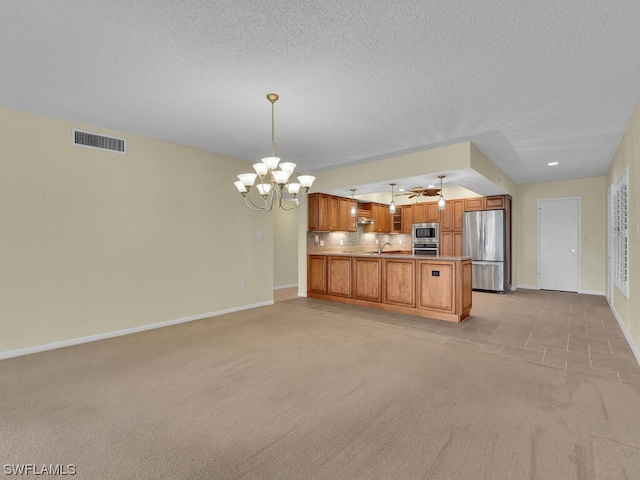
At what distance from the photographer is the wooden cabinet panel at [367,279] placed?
583cm

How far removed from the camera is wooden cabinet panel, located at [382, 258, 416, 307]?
5.34 meters

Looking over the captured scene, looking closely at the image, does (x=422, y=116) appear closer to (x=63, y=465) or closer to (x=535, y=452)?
(x=535, y=452)

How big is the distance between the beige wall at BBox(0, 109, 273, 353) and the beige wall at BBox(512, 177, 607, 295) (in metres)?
6.74

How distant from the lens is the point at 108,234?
13.6 ft

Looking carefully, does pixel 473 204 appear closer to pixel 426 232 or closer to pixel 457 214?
pixel 457 214

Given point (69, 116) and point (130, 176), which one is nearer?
point (69, 116)

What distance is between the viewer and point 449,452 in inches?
73.5

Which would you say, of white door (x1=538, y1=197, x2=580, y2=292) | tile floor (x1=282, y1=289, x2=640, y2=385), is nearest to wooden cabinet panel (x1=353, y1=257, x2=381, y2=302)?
tile floor (x1=282, y1=289, x2=640, y2=385)

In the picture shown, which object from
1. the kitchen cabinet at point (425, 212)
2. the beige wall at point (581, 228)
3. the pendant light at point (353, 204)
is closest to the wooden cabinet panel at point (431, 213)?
the kitchen cabinet at point (425, 212)

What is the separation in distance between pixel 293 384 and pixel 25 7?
3.22 meters

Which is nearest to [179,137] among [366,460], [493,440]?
[366,460]

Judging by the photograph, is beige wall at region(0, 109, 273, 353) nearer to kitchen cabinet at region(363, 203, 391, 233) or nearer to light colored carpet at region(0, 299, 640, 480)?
light colored carpet at region(0, 299, 640, 480)

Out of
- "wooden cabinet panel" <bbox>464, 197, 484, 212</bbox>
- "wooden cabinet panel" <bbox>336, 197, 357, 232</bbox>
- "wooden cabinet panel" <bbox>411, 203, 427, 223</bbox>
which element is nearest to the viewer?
"wooden cabinet panel" <bbox>336, 197, 357, 232</bbox>

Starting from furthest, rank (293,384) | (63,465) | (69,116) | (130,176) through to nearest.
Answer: (130,176) < (69,116) < (293,384) < (63,465)
